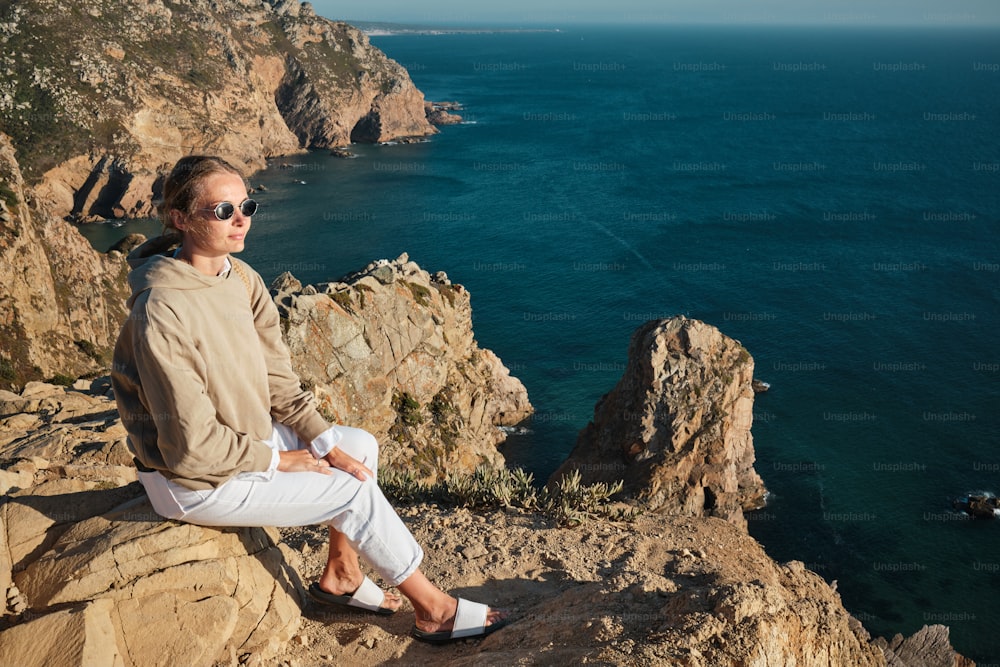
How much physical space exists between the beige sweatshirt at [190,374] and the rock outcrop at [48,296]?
75.7ft

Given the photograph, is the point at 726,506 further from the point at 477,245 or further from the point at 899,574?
the point at 477,245

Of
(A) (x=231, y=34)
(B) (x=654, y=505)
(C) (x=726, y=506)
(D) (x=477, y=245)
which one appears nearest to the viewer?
(B) (x=654, y=505)

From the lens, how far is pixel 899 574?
29.4 m

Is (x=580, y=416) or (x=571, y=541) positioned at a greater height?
(x=571, y=541)

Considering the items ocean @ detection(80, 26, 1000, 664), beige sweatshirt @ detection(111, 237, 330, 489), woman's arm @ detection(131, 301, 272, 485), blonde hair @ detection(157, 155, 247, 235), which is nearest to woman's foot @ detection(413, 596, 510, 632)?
beige sweatshirt @ detection(111, 237, 330, 489)

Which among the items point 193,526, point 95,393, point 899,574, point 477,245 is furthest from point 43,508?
point 477,245

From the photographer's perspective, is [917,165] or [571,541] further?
[917,165]

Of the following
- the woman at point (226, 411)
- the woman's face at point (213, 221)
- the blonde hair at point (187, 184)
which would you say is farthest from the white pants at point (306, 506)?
the blonde hair at point (187, 184)

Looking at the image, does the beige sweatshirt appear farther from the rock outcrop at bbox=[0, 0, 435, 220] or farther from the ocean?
the rock outcrop at bbox=[0, 0, 435, 220]

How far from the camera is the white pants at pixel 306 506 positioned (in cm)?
530

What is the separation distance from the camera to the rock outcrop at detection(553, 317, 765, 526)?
81.2 ft

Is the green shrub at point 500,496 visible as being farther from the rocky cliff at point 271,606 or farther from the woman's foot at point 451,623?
the woman's foot at point 451,623

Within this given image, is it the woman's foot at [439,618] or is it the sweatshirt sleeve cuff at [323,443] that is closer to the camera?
the sweatshirt sleeve cuff at [323,443]

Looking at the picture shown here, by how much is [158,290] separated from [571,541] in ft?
18.3
